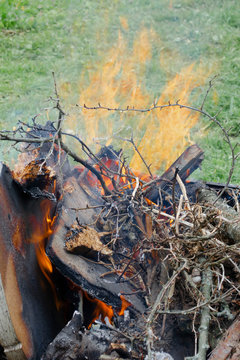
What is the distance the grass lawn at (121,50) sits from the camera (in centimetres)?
504

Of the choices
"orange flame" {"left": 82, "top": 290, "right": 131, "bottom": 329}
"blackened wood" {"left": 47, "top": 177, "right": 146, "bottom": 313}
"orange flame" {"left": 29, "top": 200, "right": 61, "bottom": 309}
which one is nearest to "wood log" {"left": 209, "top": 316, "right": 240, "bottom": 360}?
"blackened wood" {"left": 47, "top": 177, "right": 146, "bottom": 313}

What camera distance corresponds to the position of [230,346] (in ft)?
5.61

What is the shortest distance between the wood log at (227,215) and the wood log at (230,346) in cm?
44

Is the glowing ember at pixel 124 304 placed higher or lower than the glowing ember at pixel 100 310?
higher

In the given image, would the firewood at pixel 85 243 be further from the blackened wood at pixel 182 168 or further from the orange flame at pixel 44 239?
the blackened wood at pixel 182 168

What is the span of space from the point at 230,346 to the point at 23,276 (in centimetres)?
104

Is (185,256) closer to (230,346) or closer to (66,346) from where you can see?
(230,346)

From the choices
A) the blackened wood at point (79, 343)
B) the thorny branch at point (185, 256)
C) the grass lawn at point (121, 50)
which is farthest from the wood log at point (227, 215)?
the grass lawn at point (121, 50)

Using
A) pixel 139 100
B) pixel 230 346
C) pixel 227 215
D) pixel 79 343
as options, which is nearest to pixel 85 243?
pixel 79 343

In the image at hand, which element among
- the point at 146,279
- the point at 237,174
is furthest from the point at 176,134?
the point at 146,279

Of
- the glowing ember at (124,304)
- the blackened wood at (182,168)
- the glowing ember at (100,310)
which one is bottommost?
the glowing ember at (100,310)

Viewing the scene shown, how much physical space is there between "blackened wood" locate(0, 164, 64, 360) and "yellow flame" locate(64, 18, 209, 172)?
1165 mm

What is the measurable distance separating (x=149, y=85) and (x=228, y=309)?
4.02 meters

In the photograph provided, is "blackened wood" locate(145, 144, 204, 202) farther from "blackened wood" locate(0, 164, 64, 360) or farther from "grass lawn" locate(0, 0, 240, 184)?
"grass lawn" locate(0, 0, 240, 184)
